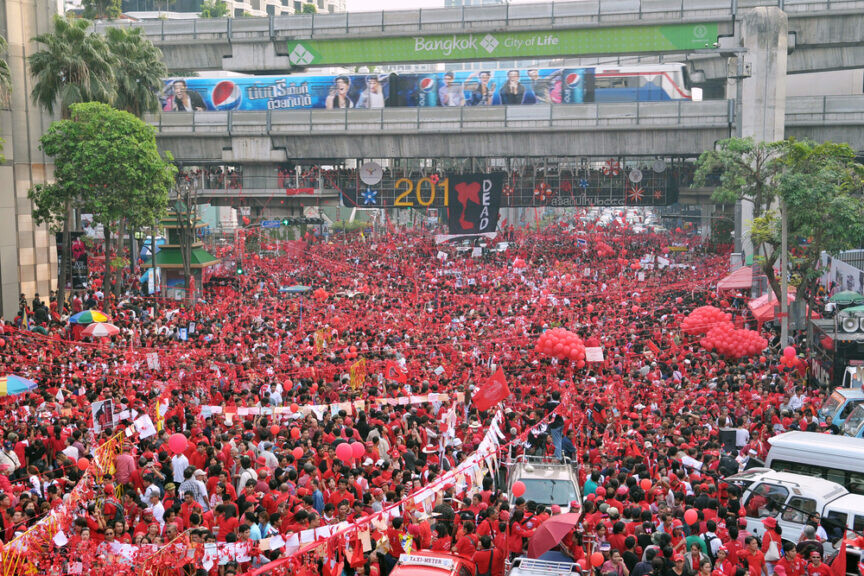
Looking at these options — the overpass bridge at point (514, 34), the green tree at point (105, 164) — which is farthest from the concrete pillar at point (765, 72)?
the green tree at point (105, 164)

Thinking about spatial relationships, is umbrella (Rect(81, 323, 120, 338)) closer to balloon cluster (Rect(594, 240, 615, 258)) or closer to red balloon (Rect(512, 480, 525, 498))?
red balloon (Rect(512, 480, 525, 498))

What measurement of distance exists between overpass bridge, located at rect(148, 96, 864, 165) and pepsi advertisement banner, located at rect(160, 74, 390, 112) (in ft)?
3.44

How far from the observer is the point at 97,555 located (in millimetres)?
10164

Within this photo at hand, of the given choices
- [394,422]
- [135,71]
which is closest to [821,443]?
[394,422]

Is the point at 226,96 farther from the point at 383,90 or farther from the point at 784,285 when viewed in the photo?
the point at 784,285

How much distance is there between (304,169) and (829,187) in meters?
26.6

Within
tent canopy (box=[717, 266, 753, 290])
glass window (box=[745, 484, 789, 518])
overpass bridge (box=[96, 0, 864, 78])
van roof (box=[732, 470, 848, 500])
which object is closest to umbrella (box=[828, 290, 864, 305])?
tent canopy (box=[717, 266, 753, 290])

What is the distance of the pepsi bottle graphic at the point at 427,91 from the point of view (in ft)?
135

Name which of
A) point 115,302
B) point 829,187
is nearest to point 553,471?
A: point 829,187

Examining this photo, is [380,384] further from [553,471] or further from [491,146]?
[491,146]

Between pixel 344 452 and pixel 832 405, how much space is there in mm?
9786

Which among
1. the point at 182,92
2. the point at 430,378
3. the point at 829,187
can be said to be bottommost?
the point at 430,378

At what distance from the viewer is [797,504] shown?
12.1 meters

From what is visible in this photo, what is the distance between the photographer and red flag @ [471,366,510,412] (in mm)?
16344
